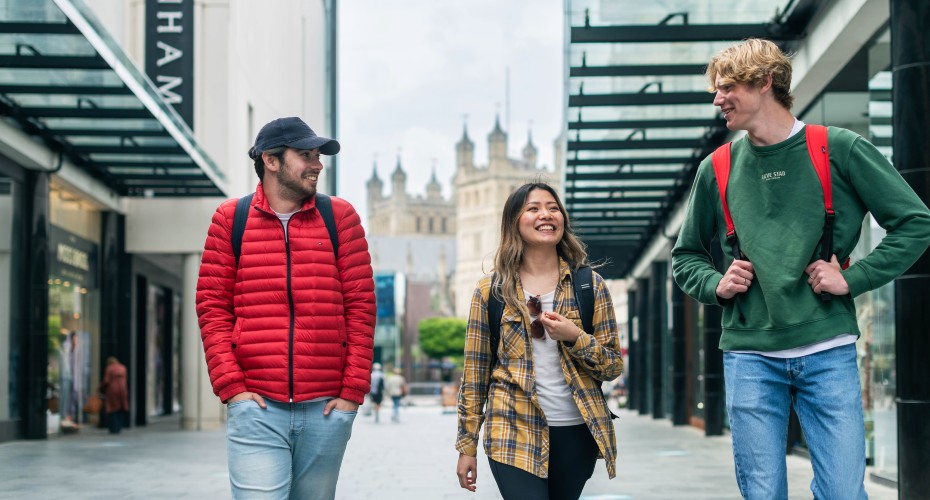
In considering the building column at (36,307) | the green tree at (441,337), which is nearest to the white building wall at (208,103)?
the building column at (36,307)

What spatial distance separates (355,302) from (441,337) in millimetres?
112006

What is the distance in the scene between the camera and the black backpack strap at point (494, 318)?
13.6 ft

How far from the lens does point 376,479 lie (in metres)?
11.9

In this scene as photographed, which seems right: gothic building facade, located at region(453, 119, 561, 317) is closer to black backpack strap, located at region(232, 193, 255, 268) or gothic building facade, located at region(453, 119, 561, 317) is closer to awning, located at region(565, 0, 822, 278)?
awning, located at region(565, 0, 822, 278)

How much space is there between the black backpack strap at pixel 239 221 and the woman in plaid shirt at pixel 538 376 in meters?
0.80

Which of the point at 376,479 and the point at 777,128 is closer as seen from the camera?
the point at 777,128

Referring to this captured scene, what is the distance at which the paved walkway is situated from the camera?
10211 mm

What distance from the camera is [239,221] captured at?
13.9 feet

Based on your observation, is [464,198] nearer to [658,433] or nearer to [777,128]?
[658,433]

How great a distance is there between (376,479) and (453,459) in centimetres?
347

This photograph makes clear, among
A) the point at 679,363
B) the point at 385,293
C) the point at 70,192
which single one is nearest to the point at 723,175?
the point at 70,192

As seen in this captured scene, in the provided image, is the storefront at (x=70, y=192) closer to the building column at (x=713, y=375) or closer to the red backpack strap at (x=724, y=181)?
the building column at (x=713, y=375)

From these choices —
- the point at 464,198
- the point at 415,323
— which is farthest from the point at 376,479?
the point at 464,198

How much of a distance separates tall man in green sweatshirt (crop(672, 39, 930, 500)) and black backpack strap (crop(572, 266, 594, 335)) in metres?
0.69
